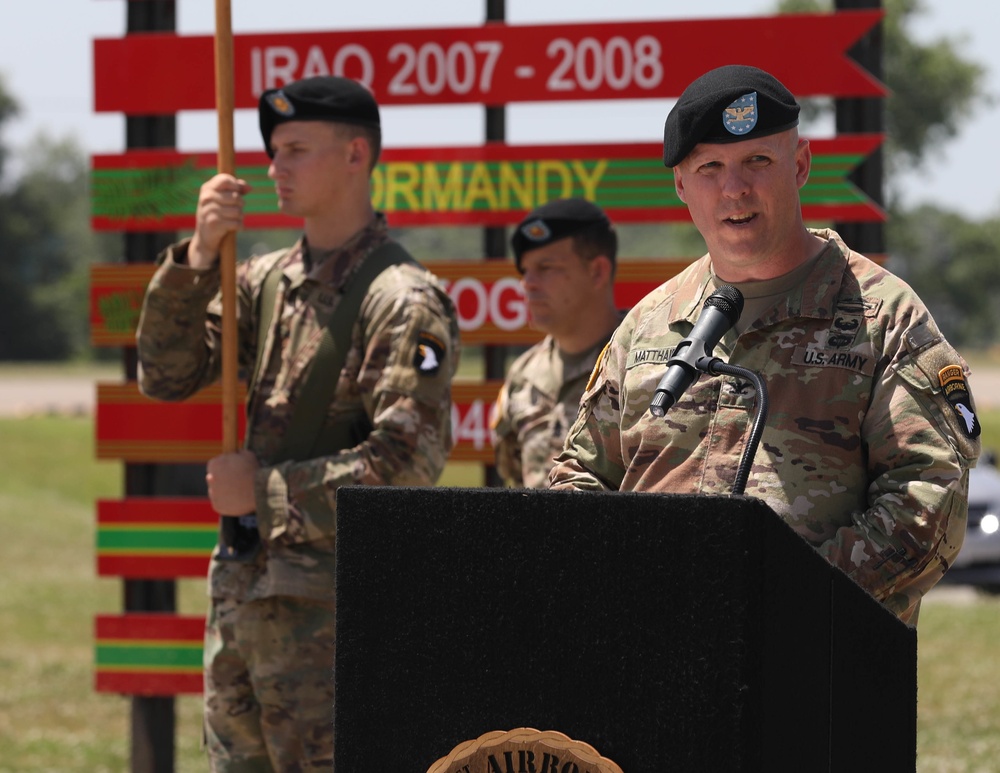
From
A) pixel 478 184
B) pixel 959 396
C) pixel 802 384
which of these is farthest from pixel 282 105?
pixel 959 396

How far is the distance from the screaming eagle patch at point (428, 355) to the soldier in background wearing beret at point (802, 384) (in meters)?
1.17

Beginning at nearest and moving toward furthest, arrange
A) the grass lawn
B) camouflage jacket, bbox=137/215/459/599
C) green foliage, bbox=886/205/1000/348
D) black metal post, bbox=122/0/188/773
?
camouflage jacket, bbox=137/215/459/599, black metal post, bbox=122/0/188/773, the grass lawn, green foliage, bbox=886/205/1000/348

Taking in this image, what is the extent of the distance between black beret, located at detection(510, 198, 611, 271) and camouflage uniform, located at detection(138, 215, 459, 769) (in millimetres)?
765

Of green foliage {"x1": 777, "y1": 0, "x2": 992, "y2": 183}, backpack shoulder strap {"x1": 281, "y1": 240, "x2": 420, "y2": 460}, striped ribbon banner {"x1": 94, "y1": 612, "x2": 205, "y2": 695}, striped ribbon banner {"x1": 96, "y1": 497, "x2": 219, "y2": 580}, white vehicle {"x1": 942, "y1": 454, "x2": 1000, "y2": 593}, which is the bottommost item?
Result: white vehicle {"x1": 942, "y1": 454, "x2": 1000, "y2": 593}

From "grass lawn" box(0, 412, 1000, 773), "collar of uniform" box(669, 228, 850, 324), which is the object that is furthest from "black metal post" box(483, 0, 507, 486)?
"collar of uniform" box(669, 228, 850, 324)

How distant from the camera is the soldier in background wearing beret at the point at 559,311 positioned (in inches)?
174

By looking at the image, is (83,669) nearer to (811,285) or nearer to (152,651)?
(152,651)

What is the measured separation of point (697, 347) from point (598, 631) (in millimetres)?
473

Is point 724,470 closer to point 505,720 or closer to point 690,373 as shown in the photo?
point 690,373

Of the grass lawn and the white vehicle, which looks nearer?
the grass lawn

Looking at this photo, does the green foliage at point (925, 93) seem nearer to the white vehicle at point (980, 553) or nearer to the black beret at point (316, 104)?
the white vehicle at point (980, 553)

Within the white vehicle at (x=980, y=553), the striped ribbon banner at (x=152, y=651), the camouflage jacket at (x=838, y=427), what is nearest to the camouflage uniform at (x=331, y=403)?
the camouflage jacket at (x=838, y=427)

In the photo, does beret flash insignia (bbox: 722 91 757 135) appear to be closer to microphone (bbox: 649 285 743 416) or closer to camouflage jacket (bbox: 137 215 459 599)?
microphone (bbox: 649 285 743 416)

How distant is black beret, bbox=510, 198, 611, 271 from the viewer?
4.50 metres
